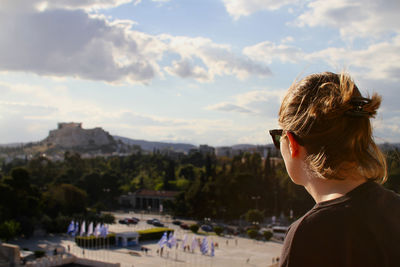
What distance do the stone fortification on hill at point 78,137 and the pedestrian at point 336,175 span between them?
180 m

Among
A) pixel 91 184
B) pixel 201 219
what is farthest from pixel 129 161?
pixel 201 219

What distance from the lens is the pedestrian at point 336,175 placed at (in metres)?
1.14

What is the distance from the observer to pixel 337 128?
1297 millimetres

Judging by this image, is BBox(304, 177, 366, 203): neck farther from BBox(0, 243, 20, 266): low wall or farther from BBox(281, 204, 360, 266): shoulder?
BBox(0, 243, 20, 266): low wall

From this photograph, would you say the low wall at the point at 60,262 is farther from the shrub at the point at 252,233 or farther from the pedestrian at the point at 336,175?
the pedestrian at the point at 336,175

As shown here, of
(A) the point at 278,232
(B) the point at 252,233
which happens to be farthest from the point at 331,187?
(A) the point at 278,232

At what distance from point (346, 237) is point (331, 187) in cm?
22

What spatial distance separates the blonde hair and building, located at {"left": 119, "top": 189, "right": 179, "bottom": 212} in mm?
53159

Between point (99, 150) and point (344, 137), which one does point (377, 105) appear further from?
point (99, 150)

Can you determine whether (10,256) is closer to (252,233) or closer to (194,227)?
(194,227)

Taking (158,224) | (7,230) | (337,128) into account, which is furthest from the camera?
(158,224)

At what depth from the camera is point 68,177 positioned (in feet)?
171

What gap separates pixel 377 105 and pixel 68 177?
54.1 m

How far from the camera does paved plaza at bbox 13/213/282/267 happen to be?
88.4 feet
